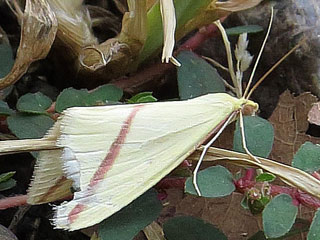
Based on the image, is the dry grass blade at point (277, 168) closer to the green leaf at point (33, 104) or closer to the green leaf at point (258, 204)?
the green leaf at point (258, 204)

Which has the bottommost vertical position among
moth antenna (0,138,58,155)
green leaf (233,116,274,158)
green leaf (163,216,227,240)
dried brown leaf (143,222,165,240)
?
dried brown leaf (143,222,165,240)

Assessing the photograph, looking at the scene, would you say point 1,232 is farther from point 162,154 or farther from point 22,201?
point 162,154

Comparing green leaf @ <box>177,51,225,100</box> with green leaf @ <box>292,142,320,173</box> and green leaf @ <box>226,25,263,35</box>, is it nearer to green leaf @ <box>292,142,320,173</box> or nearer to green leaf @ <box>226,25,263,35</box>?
green leaf @ <box>226,25,263,35</box>

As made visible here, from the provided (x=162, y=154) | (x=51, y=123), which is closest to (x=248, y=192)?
(x=162, y=154)

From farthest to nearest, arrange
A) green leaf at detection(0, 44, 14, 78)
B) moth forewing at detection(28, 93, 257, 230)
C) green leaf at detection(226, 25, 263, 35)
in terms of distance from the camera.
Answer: green leaf at detection(226, 25, 263, 35) → green leaf at detection(0, 44, 14, 78) → moth forewing at detection(28, 93, 257, 230)

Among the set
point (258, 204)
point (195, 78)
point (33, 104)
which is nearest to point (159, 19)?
point (195, 78)

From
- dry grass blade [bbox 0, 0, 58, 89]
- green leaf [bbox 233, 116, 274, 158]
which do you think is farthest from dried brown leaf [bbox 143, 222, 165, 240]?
dry grass blade [bbox 0, 0, 58, 89]
